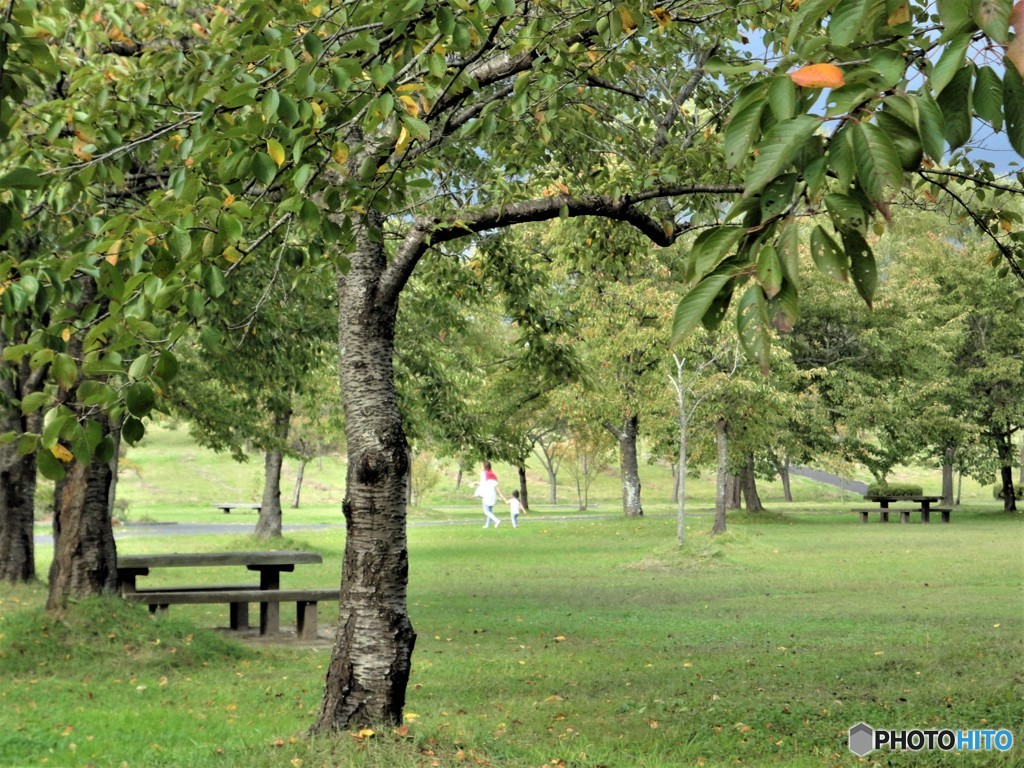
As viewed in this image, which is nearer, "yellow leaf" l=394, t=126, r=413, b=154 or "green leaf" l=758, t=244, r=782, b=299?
"green leaf" l=758, t=244, r=782, b=299

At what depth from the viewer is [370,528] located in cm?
614

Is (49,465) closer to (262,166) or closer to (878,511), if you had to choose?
(262,166)

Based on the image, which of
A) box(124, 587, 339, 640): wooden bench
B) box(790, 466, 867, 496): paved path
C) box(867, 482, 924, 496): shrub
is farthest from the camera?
box(790, 466, 867, 496): paved path

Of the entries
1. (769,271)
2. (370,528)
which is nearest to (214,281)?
(769,271)

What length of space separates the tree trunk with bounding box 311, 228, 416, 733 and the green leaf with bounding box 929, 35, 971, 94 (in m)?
4.35

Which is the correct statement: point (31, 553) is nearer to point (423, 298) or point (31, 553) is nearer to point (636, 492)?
point (423, 298)

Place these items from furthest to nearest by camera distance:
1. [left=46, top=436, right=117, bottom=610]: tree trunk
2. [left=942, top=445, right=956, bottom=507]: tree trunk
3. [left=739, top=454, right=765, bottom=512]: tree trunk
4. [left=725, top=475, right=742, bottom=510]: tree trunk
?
→ [left=725, top=475, right=742, bottom=510]: tree trunk → [left=942, top=445, right=956, bottom=507]: tree trunk → [left=739, top=454, right=765, bottom=512]: tree trunk → [left=46, top=436, right=117, bottom=610]: tree trunk

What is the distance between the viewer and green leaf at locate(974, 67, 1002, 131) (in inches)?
70.2

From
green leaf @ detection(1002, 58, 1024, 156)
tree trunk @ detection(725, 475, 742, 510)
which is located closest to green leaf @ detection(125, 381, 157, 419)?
green leaf @ detection(1002, 58, 1024, 156)

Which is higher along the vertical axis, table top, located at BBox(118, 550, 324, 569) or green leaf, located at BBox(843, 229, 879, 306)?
green leaf, located at BBox(843, 229, 879, 306)

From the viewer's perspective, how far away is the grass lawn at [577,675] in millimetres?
6246

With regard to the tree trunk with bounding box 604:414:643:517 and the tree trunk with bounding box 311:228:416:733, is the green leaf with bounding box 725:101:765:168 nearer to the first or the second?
the tree trunk with bounding box 311:228:416:733

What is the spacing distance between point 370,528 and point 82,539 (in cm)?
547

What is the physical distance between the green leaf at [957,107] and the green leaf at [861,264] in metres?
0.23
